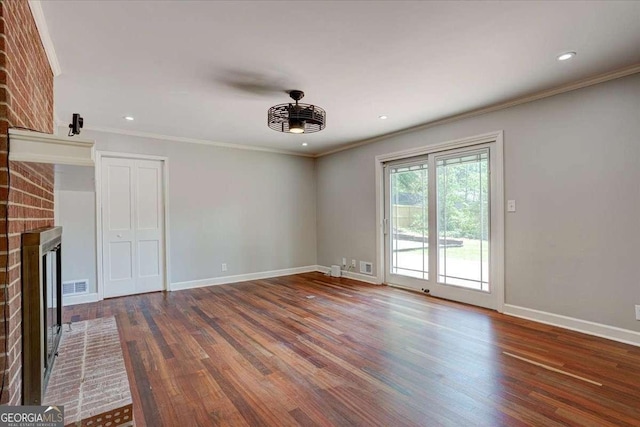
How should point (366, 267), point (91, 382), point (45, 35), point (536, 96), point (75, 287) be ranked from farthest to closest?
1. point (366, 267)
2. point (75, 287)
3. point (536, 96)
4. point (45, 35)
5. point (91, 382)

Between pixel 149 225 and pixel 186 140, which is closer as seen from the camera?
pixel 149 225

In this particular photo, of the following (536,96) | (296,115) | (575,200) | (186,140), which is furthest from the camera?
(186,140)

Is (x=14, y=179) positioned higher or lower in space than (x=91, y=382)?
higher

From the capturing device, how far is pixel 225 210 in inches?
217

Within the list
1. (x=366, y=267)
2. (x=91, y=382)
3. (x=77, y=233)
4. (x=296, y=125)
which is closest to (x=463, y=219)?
(x=366, y=267)

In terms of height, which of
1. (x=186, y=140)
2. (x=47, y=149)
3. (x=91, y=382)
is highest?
(x=186, y=140)

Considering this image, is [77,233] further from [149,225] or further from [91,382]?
[91,382]

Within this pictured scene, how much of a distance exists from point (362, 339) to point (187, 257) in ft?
11.0

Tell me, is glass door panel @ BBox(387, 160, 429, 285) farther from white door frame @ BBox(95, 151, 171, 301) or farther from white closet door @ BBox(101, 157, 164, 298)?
white closet door @ BBox(101, 157, 164, 298)

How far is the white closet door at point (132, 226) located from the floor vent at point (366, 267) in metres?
3.25

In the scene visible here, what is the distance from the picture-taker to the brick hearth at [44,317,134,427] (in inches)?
66.8

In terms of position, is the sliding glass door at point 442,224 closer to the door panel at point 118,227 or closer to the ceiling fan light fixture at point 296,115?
the ceiling fan light fixture at point 296,115

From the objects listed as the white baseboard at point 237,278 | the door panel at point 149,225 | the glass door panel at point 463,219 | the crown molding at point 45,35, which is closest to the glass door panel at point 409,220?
the glass door panel at point 463,219

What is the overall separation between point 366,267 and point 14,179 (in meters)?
4.74
